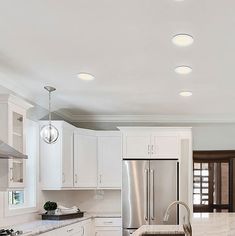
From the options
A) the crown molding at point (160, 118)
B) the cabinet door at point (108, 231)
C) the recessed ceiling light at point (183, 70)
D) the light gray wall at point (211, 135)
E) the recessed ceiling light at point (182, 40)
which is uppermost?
the recessed ceiling light at point (182, 40)

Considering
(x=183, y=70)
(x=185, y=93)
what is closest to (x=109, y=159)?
(x=185, y=93)

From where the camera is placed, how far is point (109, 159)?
721 cm

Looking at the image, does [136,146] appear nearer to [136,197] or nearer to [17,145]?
[136,197]

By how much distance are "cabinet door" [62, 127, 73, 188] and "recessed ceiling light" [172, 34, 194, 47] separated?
3.31 m

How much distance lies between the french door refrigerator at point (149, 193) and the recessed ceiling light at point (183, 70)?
2561 millimetres

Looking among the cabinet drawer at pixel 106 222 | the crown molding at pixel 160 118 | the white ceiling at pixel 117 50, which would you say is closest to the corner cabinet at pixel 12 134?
→ the white ceiling at pixel 117 50

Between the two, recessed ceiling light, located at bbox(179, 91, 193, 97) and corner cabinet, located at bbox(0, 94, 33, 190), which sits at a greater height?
recessed ceiling light, located at bbox(179, 91, 193, 97)

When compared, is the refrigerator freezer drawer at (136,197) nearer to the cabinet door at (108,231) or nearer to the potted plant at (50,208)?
the cabinet door at (108,231)

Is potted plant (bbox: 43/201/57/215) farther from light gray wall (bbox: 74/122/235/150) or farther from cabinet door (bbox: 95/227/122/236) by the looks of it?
light gray wall (bbox: 74/122/235/150)

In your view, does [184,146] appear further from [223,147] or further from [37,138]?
[37,138]

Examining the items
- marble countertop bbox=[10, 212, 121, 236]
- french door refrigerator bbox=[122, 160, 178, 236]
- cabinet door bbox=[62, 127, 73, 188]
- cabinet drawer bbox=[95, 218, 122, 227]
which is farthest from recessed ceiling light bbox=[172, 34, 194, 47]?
cabinet drawer bbox=[95, 218, 122, 227]

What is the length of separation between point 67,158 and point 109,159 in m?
0.93

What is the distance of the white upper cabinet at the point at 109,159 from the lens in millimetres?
7172

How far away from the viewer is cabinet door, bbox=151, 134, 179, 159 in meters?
6.85
